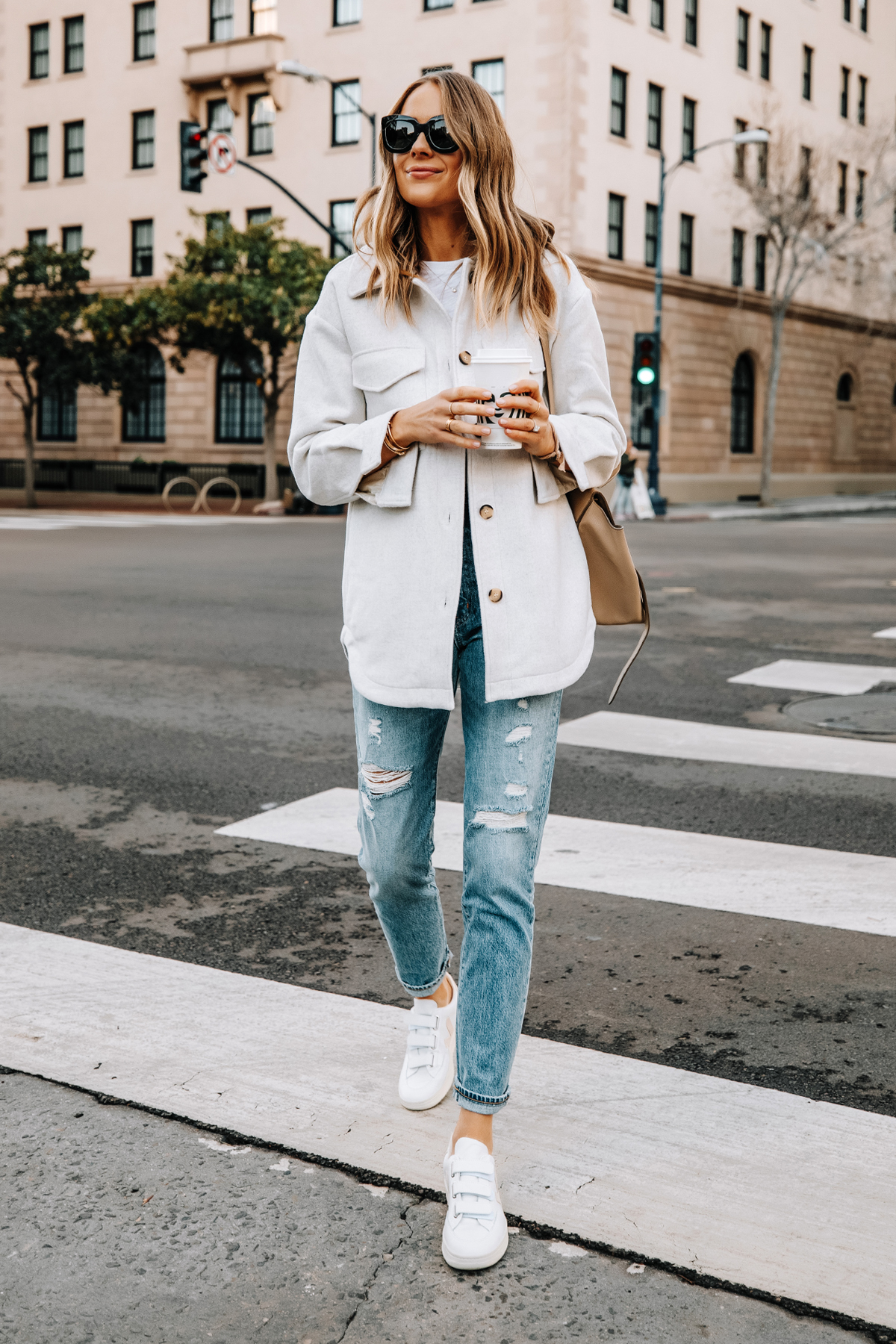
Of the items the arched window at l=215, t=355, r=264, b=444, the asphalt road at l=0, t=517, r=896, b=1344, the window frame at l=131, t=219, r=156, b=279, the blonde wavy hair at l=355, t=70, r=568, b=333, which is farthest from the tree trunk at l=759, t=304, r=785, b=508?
the blonde wavy hair at l=355, t=70, r=568, b=333

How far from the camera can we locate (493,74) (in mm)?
36000

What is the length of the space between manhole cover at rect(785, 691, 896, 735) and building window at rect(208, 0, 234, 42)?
37065mm

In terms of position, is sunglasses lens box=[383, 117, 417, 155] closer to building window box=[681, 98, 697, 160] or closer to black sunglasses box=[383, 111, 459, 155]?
black sunglasses box=[383, 111, 459, 155]

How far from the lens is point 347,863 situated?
4.93 meters

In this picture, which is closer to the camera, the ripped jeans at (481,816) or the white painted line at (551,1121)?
the white painted line at (551,1121)

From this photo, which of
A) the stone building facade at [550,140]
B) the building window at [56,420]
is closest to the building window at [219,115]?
the stone building facade at [550,140]

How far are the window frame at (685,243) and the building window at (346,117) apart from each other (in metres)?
8.91

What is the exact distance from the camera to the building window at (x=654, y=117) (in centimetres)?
3762

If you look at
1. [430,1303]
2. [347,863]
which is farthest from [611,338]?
[430,1303]

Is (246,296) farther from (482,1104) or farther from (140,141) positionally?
(482,1104)

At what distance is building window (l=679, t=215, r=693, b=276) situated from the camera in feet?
129

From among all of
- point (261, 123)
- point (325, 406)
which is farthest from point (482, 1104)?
point (261, 123)

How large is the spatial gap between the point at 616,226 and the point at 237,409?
11.7 m

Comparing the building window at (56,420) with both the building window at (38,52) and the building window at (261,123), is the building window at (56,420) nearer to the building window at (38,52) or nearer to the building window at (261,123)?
the building window at (261,123)
